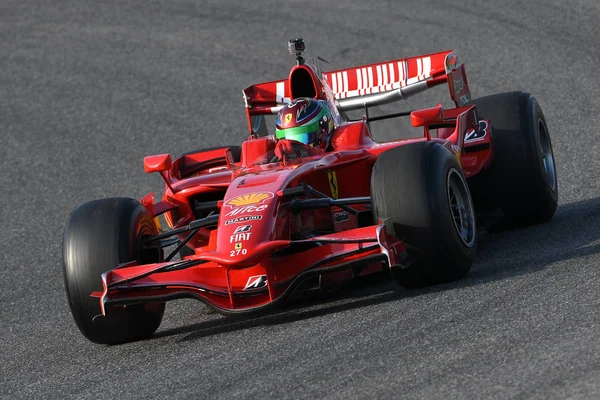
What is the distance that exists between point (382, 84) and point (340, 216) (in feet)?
9.01

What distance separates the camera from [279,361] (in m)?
6.63

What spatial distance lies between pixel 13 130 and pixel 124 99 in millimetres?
1810

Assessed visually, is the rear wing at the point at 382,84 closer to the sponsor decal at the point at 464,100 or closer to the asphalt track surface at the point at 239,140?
the sponsor decal at the point at 464,100

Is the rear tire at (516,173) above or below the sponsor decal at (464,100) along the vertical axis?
below

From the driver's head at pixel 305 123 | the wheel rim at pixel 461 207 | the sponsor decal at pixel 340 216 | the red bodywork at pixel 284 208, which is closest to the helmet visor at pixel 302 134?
the driver's head at pixel 305 123

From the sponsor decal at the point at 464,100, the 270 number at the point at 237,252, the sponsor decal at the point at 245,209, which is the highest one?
the sponsor decal at the point at 464,100

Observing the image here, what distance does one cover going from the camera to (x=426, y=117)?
356 inches

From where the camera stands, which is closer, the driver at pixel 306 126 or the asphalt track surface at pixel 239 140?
the asphalt track surface at pixel 239 140

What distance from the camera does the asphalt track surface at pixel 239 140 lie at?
6160 mm

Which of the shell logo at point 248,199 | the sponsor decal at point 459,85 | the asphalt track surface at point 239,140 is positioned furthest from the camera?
the sponsor decal at point 459,85

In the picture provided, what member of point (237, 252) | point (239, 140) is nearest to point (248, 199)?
point (237, 252)

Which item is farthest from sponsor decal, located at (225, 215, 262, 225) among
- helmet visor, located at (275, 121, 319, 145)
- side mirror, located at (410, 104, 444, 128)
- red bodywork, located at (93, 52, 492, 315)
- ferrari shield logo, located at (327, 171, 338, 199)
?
side mirror, located at (410, 104, 444, 128)

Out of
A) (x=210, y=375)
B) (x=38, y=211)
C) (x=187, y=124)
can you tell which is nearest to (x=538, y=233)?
(x=210, y=375)

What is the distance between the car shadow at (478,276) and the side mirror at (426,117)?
3.76 feet
